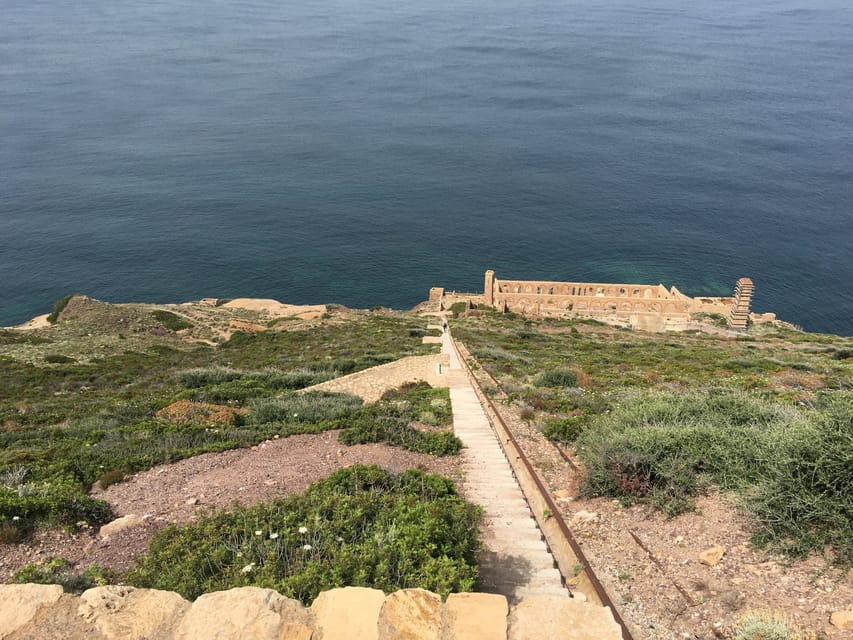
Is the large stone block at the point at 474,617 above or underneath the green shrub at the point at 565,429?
above

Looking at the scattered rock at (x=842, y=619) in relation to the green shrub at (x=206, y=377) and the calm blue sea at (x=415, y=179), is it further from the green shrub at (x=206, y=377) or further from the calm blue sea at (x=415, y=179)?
the calm blue sea at (x=415, y=179)

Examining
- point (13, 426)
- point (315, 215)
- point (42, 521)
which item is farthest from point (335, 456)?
point (315, 215)

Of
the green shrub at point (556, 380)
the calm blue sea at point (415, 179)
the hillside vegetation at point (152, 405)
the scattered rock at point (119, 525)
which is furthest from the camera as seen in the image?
the calm blue sea at point (415, 179)

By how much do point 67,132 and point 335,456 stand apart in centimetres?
12668

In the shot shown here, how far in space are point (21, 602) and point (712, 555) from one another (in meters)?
7.51

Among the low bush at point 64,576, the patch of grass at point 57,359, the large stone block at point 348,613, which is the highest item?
the large stone block at point 348,613

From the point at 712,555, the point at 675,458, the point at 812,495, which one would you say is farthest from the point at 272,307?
the point at 812,495

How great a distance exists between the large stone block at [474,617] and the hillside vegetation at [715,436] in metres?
3.98

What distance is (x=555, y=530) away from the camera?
309 inches

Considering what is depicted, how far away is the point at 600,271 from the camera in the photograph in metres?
71.2

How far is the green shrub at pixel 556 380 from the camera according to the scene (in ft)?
57.5

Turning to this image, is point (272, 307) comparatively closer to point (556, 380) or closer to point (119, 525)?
point (556, 380)

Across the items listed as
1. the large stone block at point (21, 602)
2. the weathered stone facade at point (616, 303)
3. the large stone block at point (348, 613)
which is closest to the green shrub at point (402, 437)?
the large stone block at point (348, 613)

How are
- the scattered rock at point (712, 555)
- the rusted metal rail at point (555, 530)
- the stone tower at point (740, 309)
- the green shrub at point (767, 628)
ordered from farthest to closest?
the stone tower at point (740, 309) < the scattered rock at point (712, 555) < the rusted metal rail at point (555, 530) < the green shrub at point (767, 628)
